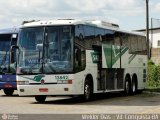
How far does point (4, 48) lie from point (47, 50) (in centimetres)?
684

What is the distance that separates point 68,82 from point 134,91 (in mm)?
8501

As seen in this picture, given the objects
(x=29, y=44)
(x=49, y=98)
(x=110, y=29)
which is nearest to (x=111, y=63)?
(x=110, y=29)

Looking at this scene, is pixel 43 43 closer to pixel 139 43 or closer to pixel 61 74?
pixel 61 74

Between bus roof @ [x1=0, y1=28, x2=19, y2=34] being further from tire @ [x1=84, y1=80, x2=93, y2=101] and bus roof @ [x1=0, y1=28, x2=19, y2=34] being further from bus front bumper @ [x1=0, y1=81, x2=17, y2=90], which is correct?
tire @ [x1=84, y1=80, x2=93, y2=101]

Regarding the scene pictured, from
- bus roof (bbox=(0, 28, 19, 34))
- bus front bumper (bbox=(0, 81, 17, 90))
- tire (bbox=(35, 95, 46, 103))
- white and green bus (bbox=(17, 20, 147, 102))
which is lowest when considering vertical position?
tire (bbox=(35, 95, 46, 103))

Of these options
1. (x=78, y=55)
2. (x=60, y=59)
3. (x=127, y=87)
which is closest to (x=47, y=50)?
(x=60, y=59)

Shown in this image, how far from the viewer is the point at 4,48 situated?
89.9ft

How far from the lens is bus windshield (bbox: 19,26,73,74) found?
2073 centimetres

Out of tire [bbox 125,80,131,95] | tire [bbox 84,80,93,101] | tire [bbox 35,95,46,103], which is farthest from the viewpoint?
tire [bbox 125,80,131,95]

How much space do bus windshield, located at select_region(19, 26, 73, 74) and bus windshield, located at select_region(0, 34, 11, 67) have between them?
18.7ft

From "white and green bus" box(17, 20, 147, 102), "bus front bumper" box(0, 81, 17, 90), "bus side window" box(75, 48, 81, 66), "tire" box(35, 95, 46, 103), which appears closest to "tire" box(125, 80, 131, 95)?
"white and green bus" box(17, 20, 147, 102)

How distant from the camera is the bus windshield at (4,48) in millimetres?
27125

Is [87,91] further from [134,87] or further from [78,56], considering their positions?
[134,87]

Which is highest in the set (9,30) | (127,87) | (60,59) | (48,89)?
(9,30)
